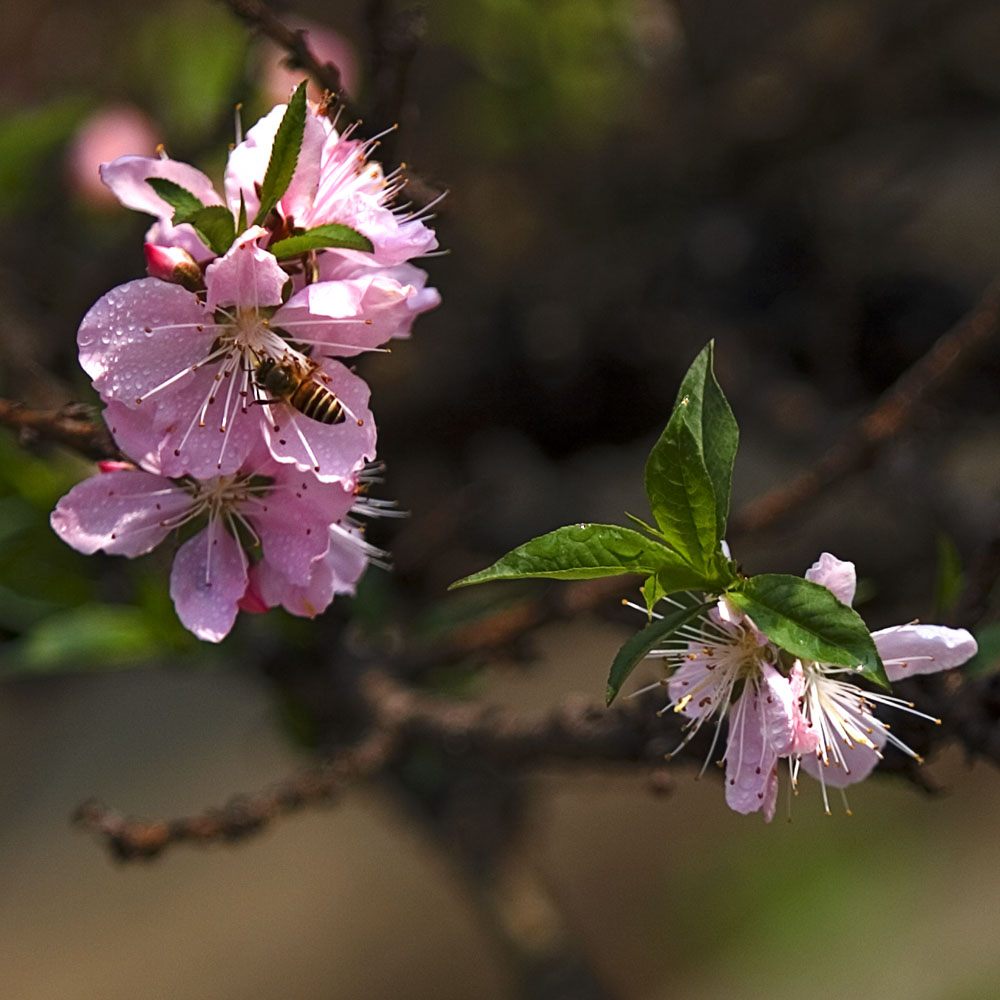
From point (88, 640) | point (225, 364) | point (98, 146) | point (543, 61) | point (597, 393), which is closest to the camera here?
point (225, 364)

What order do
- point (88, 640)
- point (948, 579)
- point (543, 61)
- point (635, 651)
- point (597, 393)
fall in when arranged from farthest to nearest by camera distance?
point (597, 393) < point (543, 61) < point (88, 640) < point (948, 579) < point (635, 651)

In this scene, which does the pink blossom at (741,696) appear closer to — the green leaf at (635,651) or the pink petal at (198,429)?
the green leaf at (635,651)

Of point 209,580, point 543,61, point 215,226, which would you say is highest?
point 215,226

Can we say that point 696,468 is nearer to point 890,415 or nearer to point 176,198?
point 176,198

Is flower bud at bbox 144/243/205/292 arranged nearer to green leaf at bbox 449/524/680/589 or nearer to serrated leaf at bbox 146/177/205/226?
serrated leaf at bbox 146/177/205/226

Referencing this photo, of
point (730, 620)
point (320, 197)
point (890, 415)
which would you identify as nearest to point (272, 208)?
point (320, 197)

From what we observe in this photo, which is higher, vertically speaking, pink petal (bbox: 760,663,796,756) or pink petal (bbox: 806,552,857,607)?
pink petal (bbox: 806,552,857,607)

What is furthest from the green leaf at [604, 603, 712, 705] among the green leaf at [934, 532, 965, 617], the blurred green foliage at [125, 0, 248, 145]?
the blurred green foliage at [125, 0, 248, 145]
